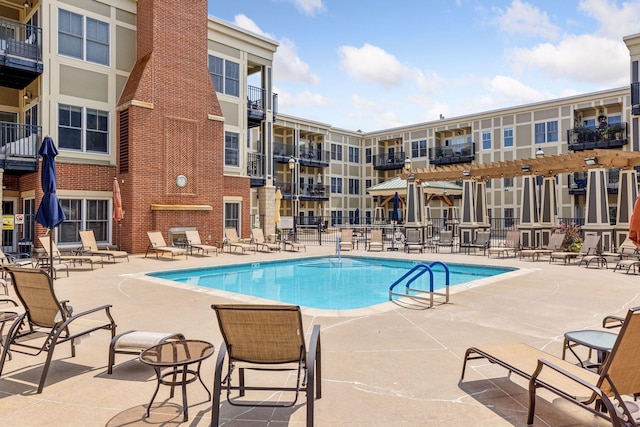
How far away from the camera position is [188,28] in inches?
721

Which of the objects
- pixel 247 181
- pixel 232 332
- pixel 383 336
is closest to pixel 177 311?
pixel 383 336

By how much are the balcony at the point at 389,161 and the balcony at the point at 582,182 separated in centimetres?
1536

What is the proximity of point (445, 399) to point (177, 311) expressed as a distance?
15.5ft

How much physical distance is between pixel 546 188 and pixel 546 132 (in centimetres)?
1878

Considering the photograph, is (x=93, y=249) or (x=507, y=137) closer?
(x=93, y=249)

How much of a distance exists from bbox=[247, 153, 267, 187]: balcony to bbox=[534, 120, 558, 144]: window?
2383 centimetres

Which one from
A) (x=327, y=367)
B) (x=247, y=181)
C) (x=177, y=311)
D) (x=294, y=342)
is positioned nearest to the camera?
(x=294, y=342)

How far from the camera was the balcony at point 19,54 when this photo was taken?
14449 mm

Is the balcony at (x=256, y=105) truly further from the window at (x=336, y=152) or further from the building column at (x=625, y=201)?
the window at (x=336, y=152)

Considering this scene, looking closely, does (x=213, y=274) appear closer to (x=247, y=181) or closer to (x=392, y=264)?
(x=392, y=264)

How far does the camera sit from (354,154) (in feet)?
152

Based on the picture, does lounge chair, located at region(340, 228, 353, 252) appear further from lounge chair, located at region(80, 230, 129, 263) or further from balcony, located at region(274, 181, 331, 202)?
balcony, located at region(274, 181, 331, 202)

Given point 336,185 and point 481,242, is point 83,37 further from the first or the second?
point 336,185

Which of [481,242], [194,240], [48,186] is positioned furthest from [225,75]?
[48,186]
